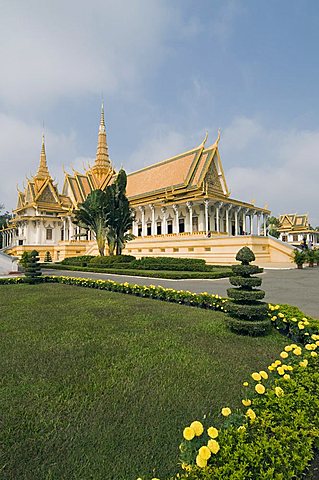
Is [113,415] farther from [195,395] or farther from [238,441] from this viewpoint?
[238,441]

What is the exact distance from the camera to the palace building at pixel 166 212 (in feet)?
79.8

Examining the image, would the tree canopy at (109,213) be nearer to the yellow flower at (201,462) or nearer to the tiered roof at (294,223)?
the yellow flower at (201,462)

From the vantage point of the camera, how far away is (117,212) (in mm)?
22672

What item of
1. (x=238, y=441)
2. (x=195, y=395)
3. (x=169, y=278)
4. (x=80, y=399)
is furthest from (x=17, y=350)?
(x=169, y=278)

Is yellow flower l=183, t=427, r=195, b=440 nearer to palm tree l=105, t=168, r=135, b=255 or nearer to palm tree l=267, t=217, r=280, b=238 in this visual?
palm tree l=105, t=168, r=135, b=255

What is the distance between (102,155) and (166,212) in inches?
863

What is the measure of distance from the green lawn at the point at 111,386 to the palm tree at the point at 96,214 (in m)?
16.8

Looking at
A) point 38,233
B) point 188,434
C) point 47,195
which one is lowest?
point 188,434

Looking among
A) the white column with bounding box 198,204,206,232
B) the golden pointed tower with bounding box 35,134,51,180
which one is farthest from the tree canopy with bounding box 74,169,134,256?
the golden pointed tower with bounding box 35,134,51,180

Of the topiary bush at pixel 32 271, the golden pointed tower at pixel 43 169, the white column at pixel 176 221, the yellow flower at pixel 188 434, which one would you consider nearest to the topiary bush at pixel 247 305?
the yellow flower at pixel 188 434

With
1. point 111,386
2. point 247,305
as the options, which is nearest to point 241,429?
point 111,386

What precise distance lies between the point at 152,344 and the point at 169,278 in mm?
10199

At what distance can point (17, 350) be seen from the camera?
4.31m

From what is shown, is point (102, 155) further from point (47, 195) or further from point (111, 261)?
point (111, 261)
